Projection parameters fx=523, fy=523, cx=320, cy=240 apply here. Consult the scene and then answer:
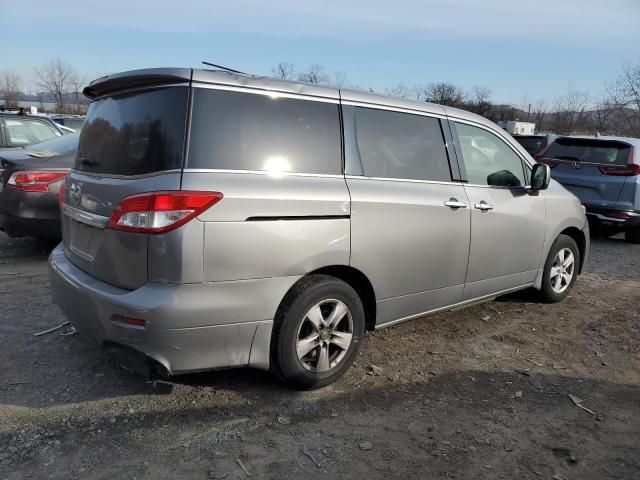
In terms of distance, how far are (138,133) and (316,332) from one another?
60.7 inches

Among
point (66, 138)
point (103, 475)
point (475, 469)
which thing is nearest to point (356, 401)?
point (475, 469)

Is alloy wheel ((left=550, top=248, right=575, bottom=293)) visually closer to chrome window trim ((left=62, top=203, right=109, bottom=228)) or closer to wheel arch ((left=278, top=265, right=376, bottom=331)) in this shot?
wheel arch ((left=278, top=265, right=376, bottom=331))

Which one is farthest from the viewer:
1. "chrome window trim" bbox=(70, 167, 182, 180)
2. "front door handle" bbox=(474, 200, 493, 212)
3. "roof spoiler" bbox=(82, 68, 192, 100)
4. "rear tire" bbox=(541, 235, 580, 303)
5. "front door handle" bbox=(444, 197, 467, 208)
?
"rear tire" bbox=(541, 235, 580, 303)

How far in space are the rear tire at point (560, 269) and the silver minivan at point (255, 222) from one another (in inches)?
54.0

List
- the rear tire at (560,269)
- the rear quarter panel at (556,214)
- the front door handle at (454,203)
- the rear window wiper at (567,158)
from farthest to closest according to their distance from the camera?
the rear window wiper at (567,158) → the rear tire at (560,269) → the rear quarter panel at (556,214) → the front door handle at (454,203)

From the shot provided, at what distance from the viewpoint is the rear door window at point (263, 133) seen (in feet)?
9.01

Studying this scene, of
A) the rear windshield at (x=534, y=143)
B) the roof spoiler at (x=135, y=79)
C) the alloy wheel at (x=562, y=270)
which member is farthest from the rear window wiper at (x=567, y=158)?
the roof spoiler at (x=135, y=79)

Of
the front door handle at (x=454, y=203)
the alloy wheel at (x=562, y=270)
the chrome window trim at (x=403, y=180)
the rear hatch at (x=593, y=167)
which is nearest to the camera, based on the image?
the chrome window trim at (x=403, y=180)

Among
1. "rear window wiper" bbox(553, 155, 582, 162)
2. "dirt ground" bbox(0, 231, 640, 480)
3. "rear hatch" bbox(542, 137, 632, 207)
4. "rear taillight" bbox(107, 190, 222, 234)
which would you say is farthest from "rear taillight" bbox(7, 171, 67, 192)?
"rear window wiper" bbox(553, 155, 582, 162)

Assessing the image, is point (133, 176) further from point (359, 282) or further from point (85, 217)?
point (359, 282)

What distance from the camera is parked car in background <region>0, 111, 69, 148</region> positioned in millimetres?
8117

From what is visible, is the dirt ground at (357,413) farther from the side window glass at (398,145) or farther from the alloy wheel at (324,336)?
the side window glass at (398,145)

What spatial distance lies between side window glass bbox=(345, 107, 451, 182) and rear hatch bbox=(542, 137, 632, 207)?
17.8 feet

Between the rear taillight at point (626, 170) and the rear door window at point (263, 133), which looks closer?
the rear door window at point (263, 133)
